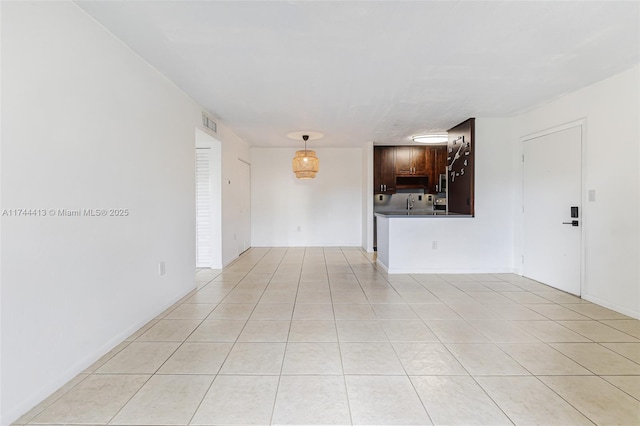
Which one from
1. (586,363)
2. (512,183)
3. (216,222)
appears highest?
(512,183)

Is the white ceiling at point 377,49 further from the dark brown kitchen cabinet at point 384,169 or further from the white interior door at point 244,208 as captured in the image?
the dark brown kitchen cabinet at point 384,169

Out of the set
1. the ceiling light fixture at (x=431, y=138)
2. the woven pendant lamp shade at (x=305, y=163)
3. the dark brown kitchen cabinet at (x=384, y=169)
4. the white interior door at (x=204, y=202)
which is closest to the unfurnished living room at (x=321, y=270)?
the white interior door at (x=204, y=202)

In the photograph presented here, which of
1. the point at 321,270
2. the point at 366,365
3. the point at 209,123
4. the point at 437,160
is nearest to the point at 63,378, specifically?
the point at 366,365

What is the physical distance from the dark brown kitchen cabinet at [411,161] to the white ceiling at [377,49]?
3281 millimetres

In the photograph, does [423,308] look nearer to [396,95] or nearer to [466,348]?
[466,348]

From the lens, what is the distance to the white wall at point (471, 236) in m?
5.08

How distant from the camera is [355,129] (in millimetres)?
5875

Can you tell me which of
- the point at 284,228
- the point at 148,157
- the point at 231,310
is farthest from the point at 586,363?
the point at 284,228

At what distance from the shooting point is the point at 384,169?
780cm

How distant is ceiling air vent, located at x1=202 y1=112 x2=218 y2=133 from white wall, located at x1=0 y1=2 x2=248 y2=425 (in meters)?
1.21

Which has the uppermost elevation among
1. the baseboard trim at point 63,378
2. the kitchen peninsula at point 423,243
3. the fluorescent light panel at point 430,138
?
the fluorescent light panel at point 430,138

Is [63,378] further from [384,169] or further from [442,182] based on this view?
[442,182]

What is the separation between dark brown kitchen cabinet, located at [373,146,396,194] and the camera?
25.4 feet

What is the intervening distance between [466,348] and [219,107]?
4091 mm
